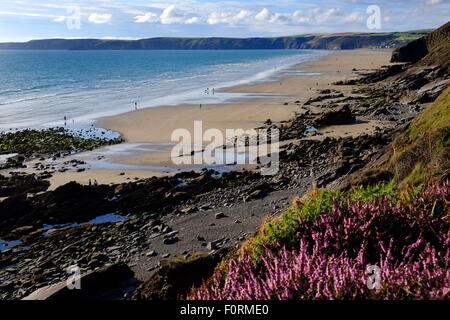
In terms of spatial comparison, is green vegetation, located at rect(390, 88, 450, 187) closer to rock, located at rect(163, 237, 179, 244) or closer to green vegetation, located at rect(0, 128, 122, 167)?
rock, located at rect(163, 237, 179, 244)

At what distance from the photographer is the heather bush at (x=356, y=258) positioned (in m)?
2.91

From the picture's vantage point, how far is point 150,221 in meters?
13.6

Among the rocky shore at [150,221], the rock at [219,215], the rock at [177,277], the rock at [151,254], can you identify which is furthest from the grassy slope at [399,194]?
the rock at [219,215]

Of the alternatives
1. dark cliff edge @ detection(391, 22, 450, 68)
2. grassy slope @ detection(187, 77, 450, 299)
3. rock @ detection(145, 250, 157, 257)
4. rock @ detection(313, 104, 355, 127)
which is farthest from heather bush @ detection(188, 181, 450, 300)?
dark cliff edge @ detection(391, 22, 450, 68)

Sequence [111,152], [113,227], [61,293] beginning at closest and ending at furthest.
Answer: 1. [61,293]
2. [113,227]
3. [111,152]

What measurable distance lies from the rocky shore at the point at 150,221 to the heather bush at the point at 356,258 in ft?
6.54

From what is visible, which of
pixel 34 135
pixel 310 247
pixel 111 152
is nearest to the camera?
pixel 310 247

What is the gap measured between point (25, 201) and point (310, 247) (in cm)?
1564

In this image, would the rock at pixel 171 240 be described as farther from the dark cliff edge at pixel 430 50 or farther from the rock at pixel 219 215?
the dark cliff edge at pixel 430 50

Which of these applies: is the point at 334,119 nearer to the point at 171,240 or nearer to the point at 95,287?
the point at 171,240

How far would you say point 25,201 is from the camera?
16344mm
